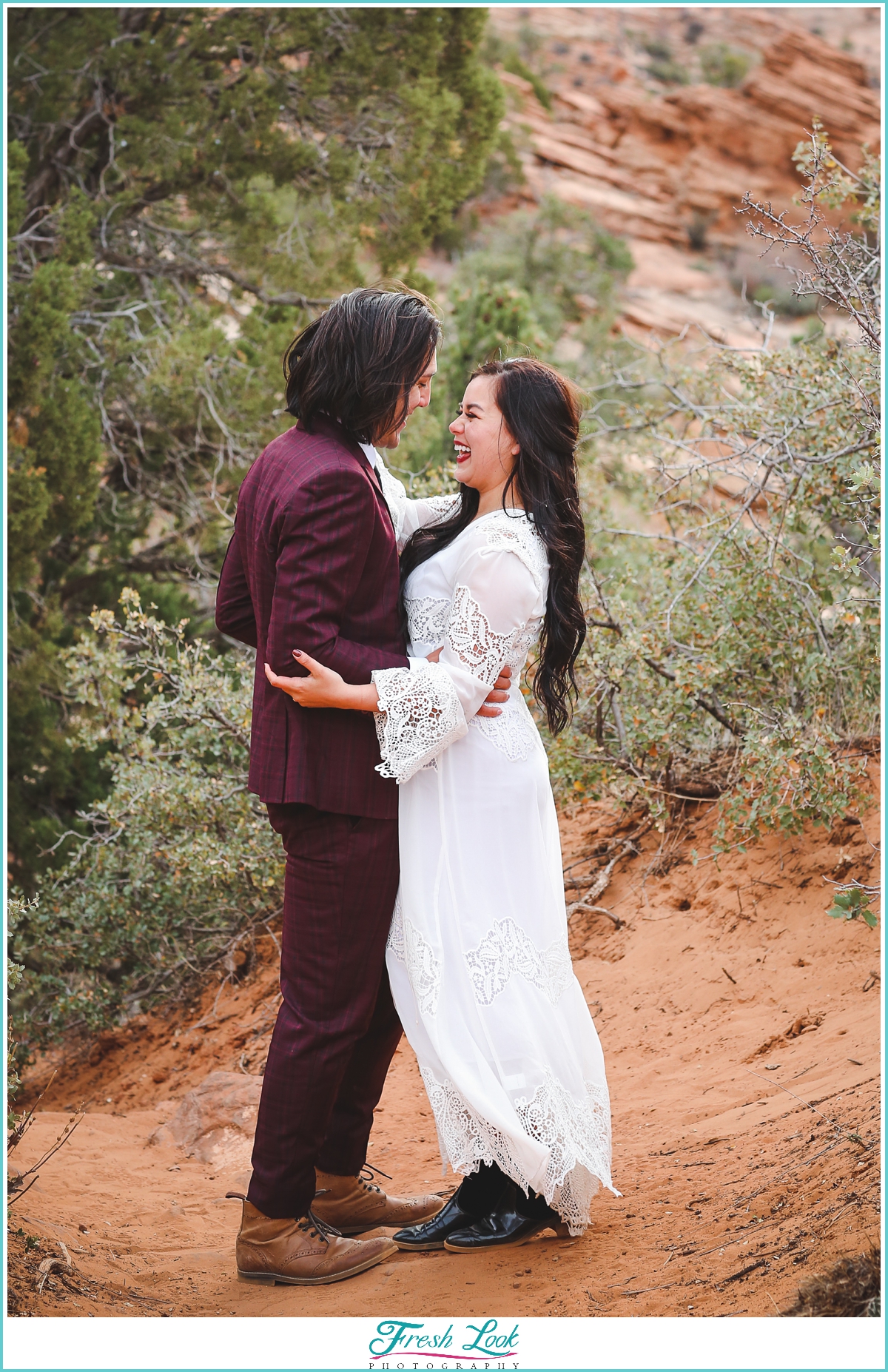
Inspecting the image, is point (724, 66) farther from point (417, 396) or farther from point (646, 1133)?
point (646, 1133)

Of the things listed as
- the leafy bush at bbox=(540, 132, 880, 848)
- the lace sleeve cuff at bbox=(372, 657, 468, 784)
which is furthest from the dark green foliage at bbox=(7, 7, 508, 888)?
the lace sleeve cuff at bbox=(372, 657, 468, 784)

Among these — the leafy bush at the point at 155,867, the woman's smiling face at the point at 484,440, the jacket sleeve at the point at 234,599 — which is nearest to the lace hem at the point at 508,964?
the jacket sleeve at the point at 234,599

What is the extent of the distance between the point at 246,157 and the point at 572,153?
18.8 m

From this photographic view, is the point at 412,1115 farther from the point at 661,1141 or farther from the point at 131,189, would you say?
the point at 131,189

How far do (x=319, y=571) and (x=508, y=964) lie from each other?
1010 mm

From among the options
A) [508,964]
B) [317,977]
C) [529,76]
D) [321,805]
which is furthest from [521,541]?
[529,76]

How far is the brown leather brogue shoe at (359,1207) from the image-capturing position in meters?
3.03

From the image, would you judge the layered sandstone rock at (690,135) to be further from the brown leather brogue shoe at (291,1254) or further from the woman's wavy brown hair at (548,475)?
the brown leather brogue shoe at (291,1254)

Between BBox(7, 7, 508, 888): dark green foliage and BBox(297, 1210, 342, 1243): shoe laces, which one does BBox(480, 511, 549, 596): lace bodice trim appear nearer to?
BBox(297, 1210, 342, 1243): shoe laces

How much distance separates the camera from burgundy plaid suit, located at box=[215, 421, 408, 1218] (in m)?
2.64

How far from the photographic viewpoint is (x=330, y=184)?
326 inches

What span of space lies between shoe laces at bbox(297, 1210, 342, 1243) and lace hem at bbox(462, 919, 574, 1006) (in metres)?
0.73

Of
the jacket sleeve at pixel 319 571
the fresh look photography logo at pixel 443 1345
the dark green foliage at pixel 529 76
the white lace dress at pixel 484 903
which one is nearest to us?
the fresh look photography logo at pixel 443 1345

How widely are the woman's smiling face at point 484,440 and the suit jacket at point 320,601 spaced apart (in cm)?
25
